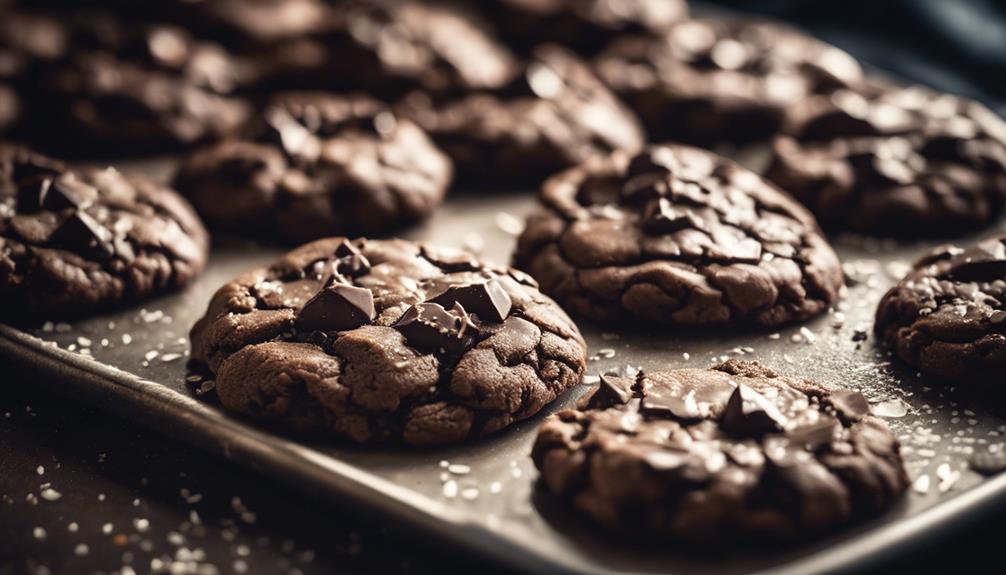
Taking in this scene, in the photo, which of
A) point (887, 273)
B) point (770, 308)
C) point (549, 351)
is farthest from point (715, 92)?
point (549, 351)

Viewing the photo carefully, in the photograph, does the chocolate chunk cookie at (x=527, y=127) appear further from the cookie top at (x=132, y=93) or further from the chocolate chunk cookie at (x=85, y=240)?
the chocolate chunk cookie at (x=85, y=240)

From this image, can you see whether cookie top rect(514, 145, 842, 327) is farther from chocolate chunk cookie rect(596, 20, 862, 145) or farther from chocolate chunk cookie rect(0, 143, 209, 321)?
chocolate chunk cookie rect(0, 143, 209, 321)

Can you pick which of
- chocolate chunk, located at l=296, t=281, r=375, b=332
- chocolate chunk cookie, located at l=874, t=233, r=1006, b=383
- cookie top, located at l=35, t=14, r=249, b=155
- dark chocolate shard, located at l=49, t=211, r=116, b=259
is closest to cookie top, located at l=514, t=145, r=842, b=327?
chocolate chunk cookie, located at l=874, t=233, r=1006, b=383

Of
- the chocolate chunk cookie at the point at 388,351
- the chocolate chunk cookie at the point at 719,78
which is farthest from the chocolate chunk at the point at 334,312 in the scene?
the chocolate chunk cookie at the point at 719,78

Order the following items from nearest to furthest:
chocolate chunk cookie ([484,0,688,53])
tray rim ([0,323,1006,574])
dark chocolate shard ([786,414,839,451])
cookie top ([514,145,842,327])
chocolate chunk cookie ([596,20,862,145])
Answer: tray rim ([0,323,1006,574]) < dark chocolate shard ([786,414,839,451]) < cookie top ([514,145,842,327]) < chocolate chunk cookie ([596,20,862,145]) < chocolate chunk cookie ([484,0,688,53])

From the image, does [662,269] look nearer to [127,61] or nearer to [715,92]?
[715,92]

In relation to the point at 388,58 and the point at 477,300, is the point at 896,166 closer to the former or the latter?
the point at 477,300

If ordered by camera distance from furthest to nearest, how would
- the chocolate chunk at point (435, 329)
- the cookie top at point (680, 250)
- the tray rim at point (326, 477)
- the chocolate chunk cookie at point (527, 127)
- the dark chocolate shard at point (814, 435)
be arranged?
the chocolate chunk cookie at point (527, 127) → the cookie top at point (680, 250) → the chocolate chunk at point (435, 329) → the dark chocolate shard at point (814, 435) → the tray rim at point (326, 477)
